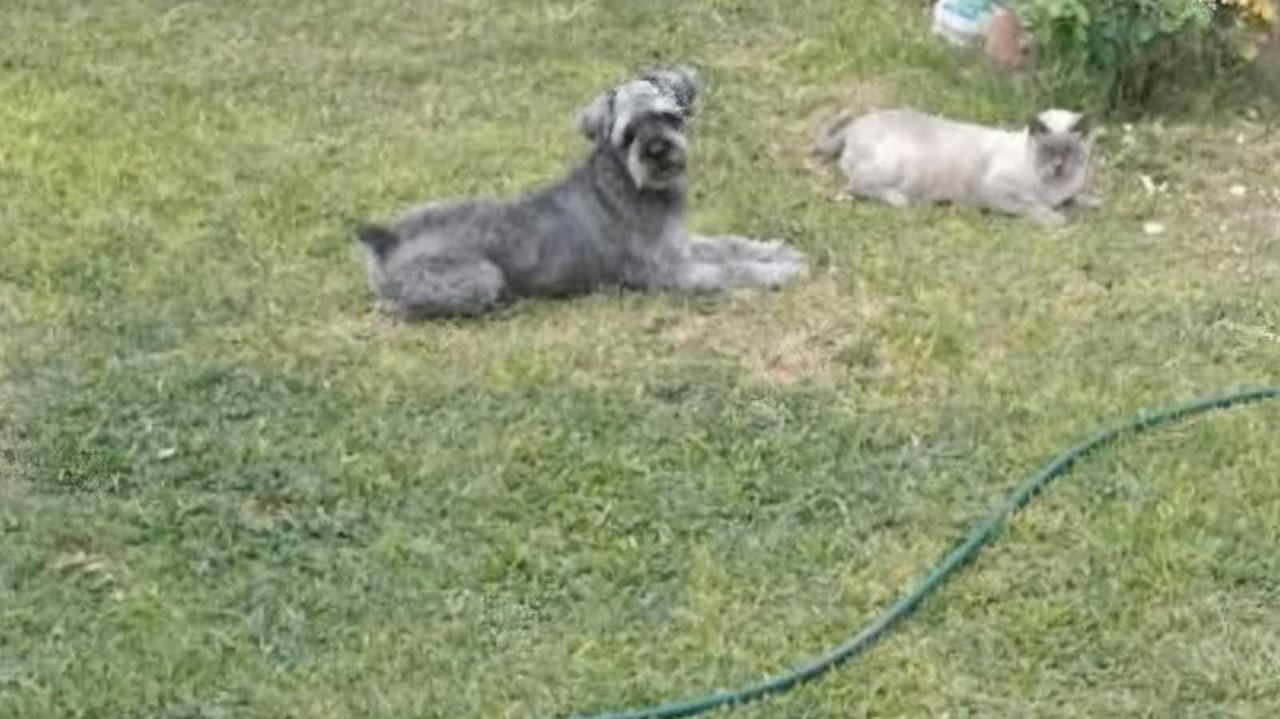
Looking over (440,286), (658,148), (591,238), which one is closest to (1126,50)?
(658,148)

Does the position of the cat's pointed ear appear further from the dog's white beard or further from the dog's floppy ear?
the dog's floppy ear

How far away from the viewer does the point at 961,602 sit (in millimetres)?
4531

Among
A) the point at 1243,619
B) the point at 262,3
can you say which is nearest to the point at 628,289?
the point at 1243,619

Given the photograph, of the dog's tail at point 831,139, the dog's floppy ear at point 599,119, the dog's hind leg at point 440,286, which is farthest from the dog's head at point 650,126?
the dog's tail at point 831,139

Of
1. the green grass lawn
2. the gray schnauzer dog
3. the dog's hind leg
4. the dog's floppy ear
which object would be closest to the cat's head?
the green grass lawn

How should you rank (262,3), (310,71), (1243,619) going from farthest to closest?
(262,3) < (310,71) < (1243,619)

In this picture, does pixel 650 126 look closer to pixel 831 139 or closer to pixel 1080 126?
pixel 831 139

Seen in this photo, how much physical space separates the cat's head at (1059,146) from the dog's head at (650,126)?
1.08 m

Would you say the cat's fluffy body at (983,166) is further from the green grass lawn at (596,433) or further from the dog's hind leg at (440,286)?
the dog's hind leg at (440,286)

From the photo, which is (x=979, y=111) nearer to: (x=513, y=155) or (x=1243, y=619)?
(x=513, y=155)

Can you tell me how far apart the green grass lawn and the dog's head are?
1.05ft

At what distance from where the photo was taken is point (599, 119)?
6047 millimetres

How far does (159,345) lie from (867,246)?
1.84m

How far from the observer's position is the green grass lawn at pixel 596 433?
435cm
